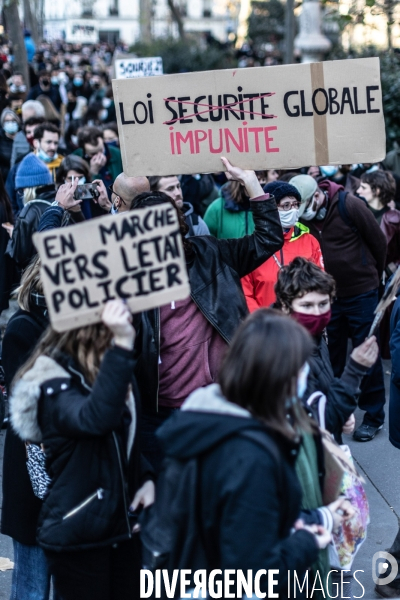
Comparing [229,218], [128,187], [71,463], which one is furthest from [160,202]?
[229,218]

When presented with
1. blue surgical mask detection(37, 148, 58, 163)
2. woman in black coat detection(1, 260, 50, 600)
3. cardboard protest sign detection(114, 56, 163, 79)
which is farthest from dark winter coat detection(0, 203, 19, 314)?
cardboard protest sign detection(114, 56, 163, 79)

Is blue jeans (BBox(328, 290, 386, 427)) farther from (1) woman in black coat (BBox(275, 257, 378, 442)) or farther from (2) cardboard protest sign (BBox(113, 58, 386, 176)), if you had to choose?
(1) woman in black coat (BBox(275, 257, 378, 442))

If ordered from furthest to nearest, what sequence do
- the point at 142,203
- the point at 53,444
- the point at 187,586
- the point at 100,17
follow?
the point at 100,17, the point at 142,203, the point at 53,444, the point at 187,586

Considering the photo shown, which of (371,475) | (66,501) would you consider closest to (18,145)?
(371,475)

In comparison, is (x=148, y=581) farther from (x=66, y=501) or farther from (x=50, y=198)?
(x=50, y=198)

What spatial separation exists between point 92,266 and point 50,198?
11.7ft

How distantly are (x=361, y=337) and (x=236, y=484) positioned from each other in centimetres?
406

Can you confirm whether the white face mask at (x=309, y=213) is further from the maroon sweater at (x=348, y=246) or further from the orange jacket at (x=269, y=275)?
the orange jacket at (x=269, y=275)

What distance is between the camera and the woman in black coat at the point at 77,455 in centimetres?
264

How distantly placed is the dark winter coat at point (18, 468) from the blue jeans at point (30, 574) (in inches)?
2.6

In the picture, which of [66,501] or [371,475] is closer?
[66,501]

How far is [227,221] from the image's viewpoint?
5789 mm

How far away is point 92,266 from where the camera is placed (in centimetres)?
253

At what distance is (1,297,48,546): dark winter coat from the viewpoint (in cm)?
320
